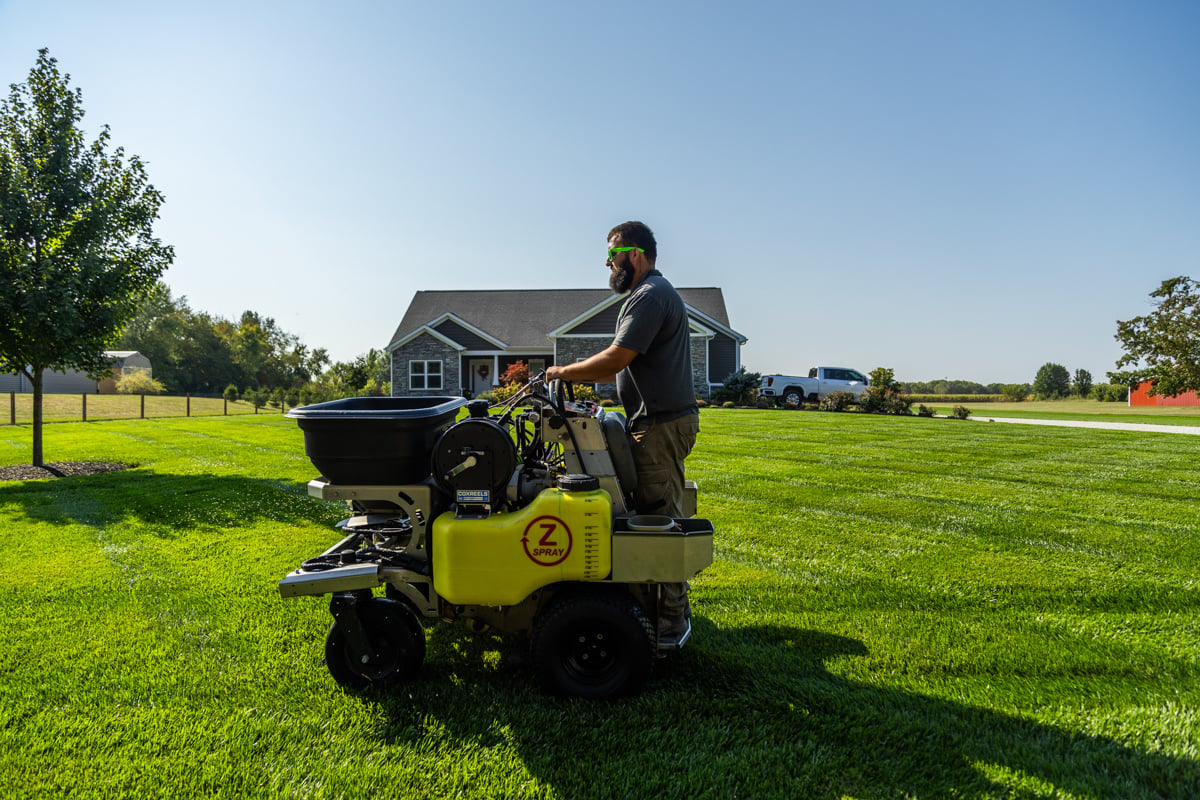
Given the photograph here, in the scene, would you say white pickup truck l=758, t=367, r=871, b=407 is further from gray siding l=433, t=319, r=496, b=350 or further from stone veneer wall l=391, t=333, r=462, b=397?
stone veneer wall l=391, t=333, r=462, b=397

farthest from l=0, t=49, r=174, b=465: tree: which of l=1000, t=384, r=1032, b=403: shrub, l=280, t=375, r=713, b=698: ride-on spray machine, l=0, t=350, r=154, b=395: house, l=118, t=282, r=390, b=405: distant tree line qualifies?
l=1000, t=384, r=1032, b=403: shrub

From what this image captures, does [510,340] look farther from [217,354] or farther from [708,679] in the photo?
[217,354]

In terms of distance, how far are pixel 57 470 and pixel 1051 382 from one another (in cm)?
5754

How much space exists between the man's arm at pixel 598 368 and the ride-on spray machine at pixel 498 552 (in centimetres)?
18

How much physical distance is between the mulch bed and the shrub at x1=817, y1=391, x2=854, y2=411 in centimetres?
2132

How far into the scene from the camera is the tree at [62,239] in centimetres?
949

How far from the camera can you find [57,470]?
10500 mm

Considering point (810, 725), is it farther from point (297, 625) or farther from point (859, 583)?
point (297, 625)

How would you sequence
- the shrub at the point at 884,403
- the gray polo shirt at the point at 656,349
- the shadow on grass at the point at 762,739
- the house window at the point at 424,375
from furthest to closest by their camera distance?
the house window at the point at 424,375 → the shrub at the point at 884,403 → the gray polo shirt at the point at 656,349 → the shadow on grass at the point at 762,739

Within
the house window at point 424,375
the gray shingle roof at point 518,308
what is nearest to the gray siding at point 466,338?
the gray shingle roof at point 518,308

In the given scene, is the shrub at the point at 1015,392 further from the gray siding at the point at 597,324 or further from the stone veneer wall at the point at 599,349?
the gray siding at the point at 597,324

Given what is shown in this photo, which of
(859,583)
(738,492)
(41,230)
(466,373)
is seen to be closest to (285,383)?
(466,373)

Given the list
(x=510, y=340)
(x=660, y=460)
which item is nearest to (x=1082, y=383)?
(x=510, y=340)

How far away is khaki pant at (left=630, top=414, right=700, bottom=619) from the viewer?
141 inches
